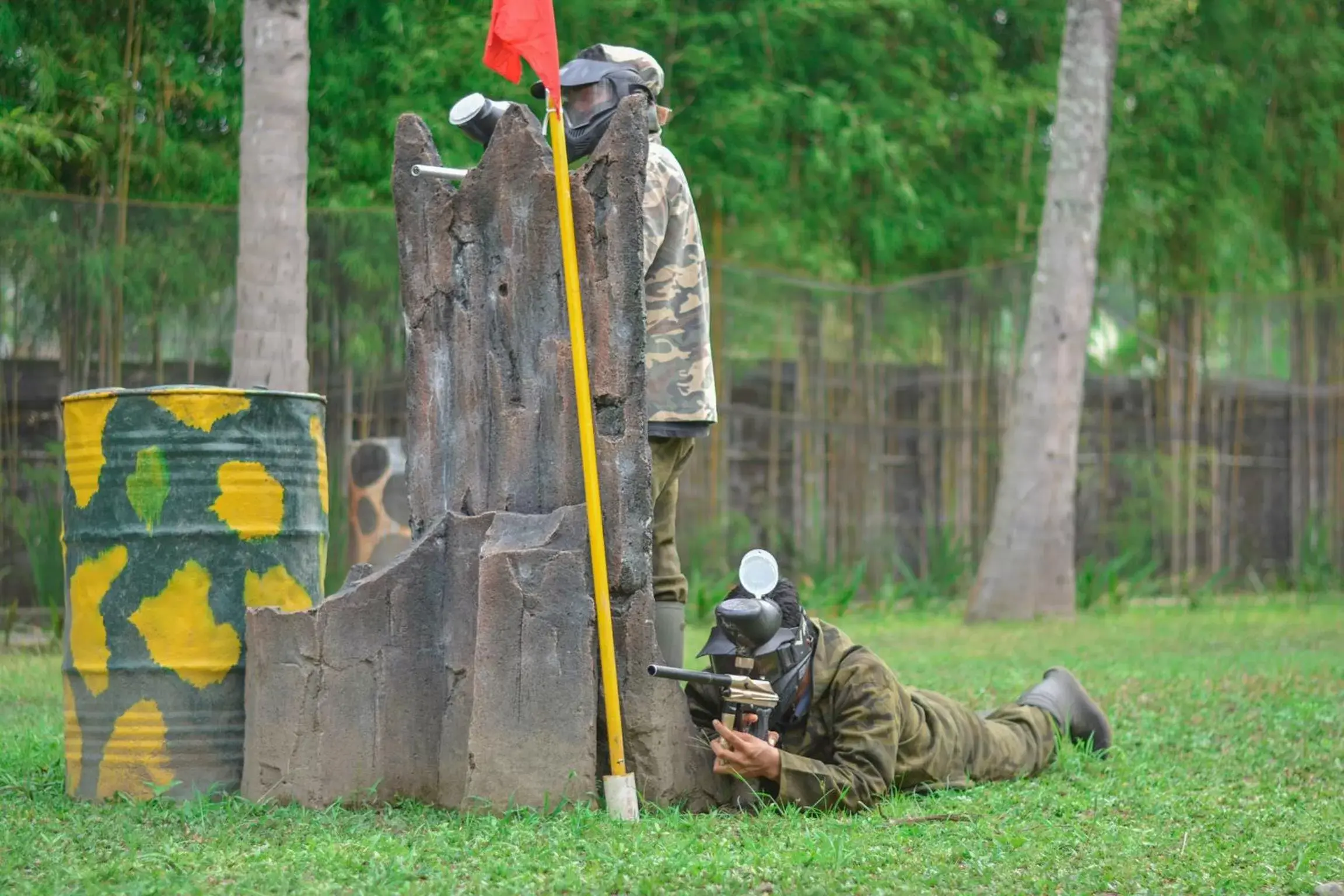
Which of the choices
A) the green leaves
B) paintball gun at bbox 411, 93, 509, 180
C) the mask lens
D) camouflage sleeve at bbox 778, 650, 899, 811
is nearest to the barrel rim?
the green leaves

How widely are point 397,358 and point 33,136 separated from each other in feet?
8.20

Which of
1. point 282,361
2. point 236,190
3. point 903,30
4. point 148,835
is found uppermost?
point 903,30

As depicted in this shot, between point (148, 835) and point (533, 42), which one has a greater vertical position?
point (533, 42)

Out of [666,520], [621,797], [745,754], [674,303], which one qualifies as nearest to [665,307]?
[674,303]

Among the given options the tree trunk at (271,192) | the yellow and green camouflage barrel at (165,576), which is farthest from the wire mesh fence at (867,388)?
the yellow and green camouflage barrel at (165,576)

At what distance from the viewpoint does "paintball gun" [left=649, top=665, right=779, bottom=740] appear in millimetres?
4438

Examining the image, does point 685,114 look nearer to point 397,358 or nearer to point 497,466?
point 397,358

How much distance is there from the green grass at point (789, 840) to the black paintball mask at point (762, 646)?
14.6 inches

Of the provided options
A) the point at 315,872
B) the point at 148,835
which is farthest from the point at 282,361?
the point at 315,872

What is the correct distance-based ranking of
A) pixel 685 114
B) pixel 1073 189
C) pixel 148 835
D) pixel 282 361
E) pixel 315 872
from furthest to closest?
1. pixel 685 114
2. pixel 1073 189
3. pixel 282 361
4. pixel 148 835
5. pixel 315 872

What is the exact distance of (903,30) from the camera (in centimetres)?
1420

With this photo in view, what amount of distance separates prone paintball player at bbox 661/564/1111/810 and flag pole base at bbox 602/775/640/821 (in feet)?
0.97

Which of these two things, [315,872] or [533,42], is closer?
[315,872]

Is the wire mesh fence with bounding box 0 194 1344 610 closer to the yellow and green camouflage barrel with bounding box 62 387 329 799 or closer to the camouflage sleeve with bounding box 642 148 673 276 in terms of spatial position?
the yellow and green camouflage barrel with bounding box 62 387 329 799
